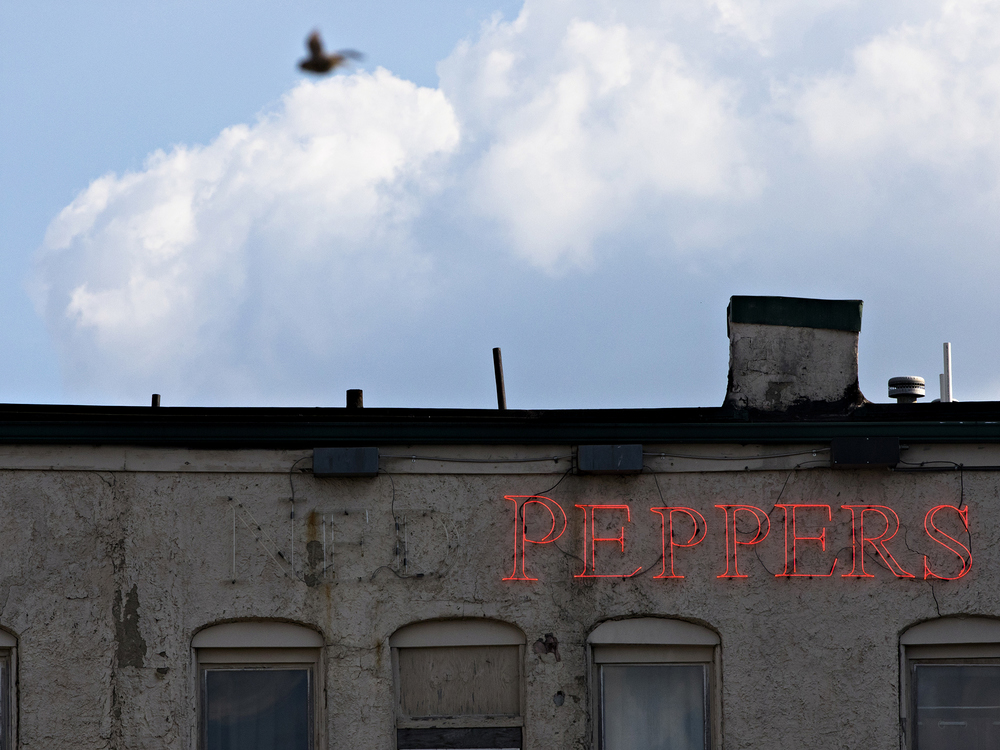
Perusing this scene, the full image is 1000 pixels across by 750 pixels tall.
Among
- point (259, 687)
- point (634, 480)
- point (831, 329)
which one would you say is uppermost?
point (831, 329)

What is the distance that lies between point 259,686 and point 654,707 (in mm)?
3198

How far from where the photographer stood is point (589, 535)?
30.7 ft

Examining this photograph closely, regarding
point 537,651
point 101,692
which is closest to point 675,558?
→ point 537,651

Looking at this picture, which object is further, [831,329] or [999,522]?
[831,329]

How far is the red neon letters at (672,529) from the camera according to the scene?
9.30 metres

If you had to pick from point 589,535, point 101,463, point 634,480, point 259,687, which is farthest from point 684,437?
point 101,463

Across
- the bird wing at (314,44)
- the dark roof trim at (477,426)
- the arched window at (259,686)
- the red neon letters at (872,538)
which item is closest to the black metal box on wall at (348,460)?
the dark roof trim at (477,426)

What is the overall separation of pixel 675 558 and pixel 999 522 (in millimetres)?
2597

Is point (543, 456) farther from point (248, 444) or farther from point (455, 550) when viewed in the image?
point (248, 444)

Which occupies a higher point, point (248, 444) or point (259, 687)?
point (248, 444)

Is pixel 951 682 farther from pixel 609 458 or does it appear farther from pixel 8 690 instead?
pixel 8 690

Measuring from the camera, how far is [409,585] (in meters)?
9.27

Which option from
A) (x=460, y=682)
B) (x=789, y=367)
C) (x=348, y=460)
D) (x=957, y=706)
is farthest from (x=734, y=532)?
(x=348, y=460)

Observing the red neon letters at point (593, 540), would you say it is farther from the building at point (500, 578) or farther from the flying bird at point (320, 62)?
the flying bird at point (320, 62)
